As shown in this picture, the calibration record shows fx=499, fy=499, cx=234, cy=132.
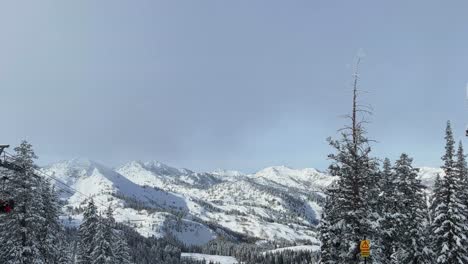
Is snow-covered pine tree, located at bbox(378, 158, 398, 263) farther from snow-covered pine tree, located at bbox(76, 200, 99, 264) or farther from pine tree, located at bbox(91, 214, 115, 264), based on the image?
snow-covered pine tree, located at bbox(76, 200, 99, 264)

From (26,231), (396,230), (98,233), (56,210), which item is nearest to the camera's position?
(26,231)

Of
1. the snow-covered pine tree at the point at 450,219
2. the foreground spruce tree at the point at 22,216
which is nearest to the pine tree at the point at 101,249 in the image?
the foreground spruce tree at the point at 22,216

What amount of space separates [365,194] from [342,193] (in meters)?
1.31

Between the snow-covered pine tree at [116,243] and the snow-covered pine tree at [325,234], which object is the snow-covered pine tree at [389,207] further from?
the snow-covered pine tree at [116,243]

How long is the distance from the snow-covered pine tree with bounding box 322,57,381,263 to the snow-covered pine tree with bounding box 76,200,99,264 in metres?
31.7

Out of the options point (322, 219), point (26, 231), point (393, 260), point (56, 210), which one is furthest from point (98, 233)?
point (393, 260)

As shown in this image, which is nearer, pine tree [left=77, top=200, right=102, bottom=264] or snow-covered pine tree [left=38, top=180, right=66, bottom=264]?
snow-covered pine tree [left=38, top=180, right=66, bottom=264]

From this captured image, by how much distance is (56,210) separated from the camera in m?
45.1

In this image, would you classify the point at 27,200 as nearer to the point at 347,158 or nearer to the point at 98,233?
the point at 98,233

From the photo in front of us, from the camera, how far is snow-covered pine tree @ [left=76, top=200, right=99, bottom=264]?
175ft

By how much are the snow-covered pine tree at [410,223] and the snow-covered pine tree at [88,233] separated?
30449mm

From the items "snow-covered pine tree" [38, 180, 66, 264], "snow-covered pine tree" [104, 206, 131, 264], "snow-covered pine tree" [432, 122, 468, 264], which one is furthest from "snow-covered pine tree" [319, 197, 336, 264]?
"snow-covered pine tree" [38, 180, 66, 264]

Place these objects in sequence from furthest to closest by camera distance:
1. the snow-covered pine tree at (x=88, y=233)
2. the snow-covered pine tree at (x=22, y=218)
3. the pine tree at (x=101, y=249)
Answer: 1. the snow-covered pine tree at (x=88, y=233)
2. the pine tree at (x=101, y=249)
3. the snow-covered pine tree at (x=22, y=218)

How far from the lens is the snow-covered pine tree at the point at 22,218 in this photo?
37531mm
